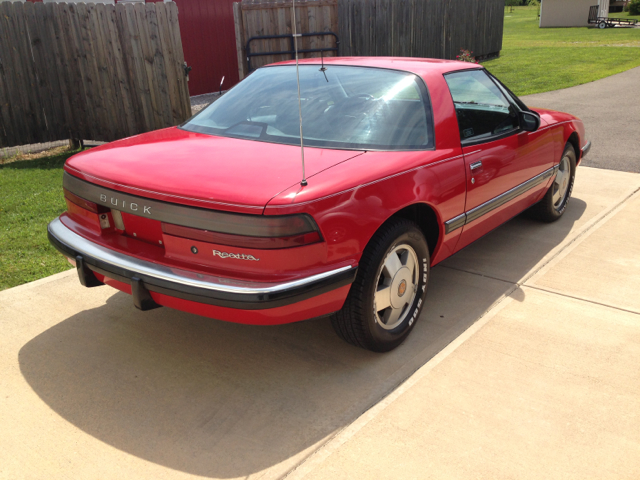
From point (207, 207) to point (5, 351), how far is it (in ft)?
5.40

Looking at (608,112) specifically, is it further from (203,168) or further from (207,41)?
(203,168)

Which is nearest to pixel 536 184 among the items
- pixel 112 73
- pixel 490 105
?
pixel 490 105

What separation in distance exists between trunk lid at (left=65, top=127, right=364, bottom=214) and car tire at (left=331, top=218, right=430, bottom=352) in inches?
18.9

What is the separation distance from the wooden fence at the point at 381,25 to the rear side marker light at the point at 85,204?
700cm

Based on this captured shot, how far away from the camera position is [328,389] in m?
2.95

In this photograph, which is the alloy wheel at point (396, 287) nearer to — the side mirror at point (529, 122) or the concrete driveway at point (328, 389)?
the concrete driveway at point (328, 389)

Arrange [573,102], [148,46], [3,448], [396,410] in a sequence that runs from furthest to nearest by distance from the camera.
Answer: [573,102] → [148,46] → [396,410] → [3,448]

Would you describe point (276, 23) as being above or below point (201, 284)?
above

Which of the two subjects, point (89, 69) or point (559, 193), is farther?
point (89, 69)

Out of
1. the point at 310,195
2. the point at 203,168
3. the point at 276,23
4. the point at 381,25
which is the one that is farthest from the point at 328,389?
the point at 381,25

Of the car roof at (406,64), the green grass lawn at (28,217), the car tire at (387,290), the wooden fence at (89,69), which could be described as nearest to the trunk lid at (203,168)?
the car tire at (387,290)

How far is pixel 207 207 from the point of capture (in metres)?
2.58

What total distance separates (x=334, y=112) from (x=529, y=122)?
1543mm

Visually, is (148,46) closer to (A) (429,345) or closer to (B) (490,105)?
(B) (490,105)
